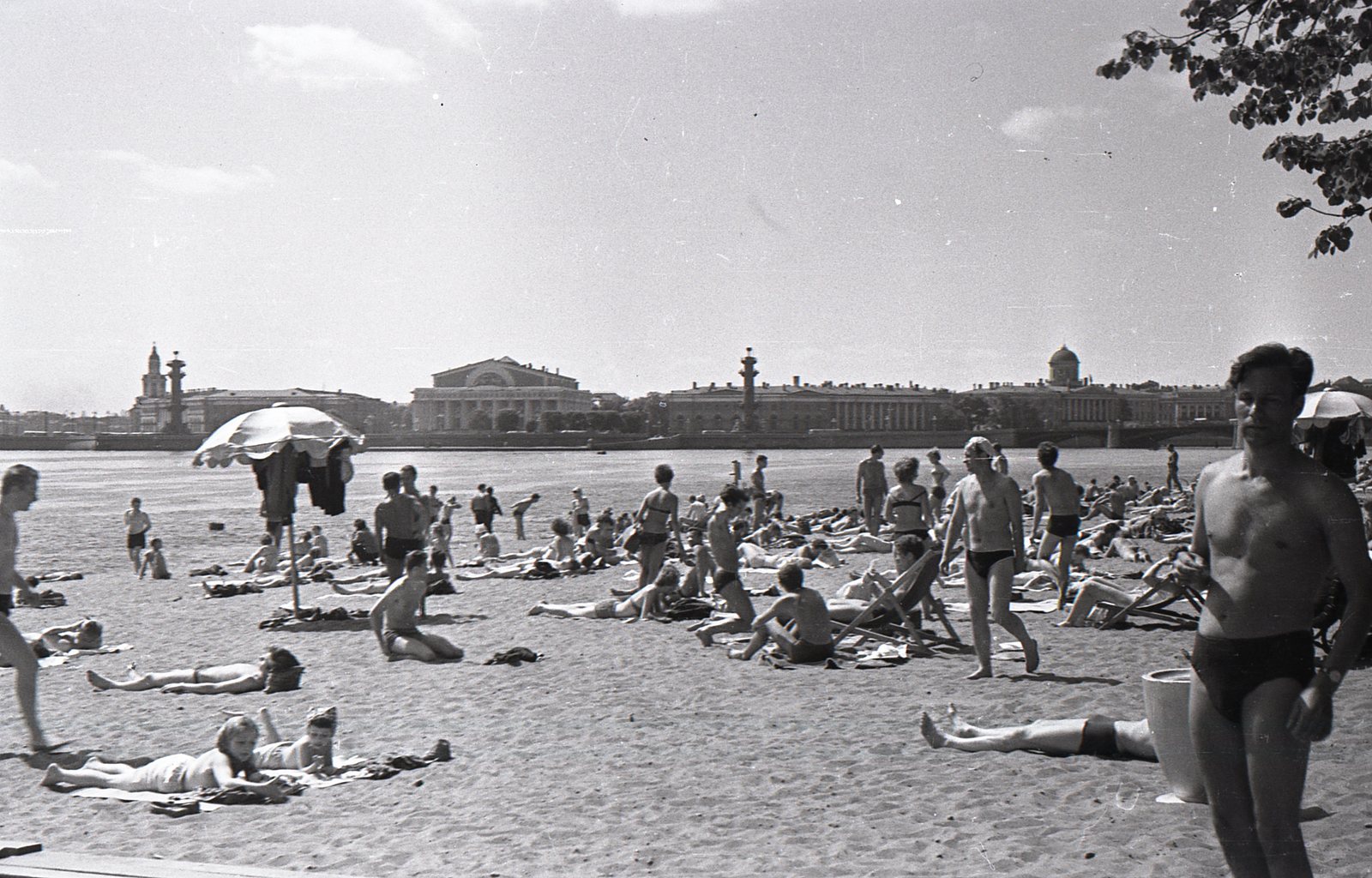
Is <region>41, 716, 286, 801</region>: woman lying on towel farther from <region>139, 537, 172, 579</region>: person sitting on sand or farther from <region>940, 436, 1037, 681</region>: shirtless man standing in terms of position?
<region>139, 537, 172, 579</region>: person sitting on sand

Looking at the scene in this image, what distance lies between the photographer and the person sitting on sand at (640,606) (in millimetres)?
10281

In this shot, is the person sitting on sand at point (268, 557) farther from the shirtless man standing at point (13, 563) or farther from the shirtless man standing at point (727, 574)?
the shirtless man standing at point (13, 563)

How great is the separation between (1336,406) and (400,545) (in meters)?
7.55

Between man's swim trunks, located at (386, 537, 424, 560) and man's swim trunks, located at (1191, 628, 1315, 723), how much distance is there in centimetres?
846

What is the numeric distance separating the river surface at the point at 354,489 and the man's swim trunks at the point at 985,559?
12.5 m

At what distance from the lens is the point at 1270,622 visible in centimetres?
262

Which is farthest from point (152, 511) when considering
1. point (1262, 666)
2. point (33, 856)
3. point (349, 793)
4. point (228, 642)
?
point (1262, 666)

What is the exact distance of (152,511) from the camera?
28750mm

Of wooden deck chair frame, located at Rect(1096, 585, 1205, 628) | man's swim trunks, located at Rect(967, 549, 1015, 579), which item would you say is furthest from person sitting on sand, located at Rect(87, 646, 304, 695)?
wooden deck chair frame, located at Rect(1096, 585, 1205, 628)

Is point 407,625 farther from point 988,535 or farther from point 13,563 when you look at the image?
point 988,535

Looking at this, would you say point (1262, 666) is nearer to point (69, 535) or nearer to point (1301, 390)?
point (1301, 390)

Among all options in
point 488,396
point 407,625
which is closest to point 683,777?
point 407,625

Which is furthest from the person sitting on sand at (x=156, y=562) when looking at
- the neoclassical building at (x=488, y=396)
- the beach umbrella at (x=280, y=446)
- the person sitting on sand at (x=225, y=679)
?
the neoclassical building at (x=488, y=396)

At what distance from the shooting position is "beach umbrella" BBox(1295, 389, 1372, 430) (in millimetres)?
9234
